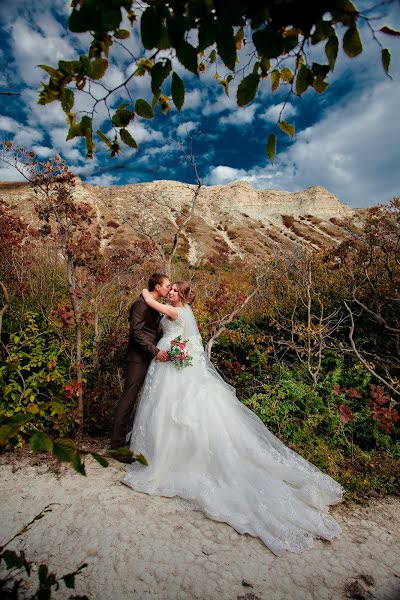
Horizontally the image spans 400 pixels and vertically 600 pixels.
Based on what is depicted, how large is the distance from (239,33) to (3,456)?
4791 mm

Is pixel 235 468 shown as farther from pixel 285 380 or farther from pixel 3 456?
pixel 3 456

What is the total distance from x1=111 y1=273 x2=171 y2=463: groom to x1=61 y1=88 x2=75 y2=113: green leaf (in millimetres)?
3278

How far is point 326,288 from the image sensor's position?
8016 mm

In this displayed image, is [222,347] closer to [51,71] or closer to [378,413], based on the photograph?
[378,413]

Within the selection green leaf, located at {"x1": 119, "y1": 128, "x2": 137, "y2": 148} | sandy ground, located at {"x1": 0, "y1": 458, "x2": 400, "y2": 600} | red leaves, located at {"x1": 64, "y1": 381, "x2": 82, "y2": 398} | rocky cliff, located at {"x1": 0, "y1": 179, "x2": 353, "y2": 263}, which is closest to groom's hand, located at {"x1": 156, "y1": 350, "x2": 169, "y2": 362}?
red leaves, located at {"x1": 64, "y1": 381, "x2": 82, "y2": 398}

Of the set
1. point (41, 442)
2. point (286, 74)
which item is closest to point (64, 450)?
point (41, 442)

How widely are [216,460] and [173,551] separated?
1.08m

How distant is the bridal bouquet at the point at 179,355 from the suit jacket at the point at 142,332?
0.67 ft

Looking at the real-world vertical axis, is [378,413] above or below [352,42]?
below

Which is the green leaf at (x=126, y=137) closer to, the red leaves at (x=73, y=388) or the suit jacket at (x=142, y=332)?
the suit jacket at (x=142, y=332)

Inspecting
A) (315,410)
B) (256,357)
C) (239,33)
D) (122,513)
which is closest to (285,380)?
(315,410)

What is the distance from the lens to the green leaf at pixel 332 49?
1143 mm

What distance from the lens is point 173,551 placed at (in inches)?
104

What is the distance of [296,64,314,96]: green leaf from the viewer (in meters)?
1.26
